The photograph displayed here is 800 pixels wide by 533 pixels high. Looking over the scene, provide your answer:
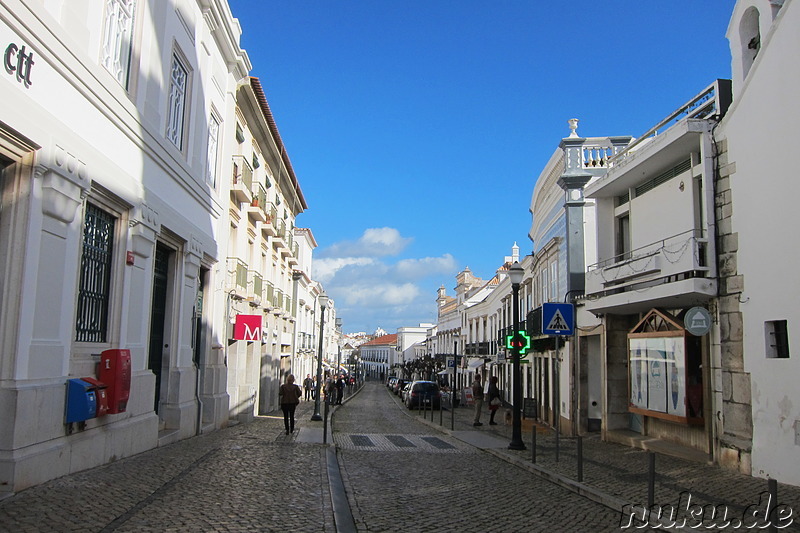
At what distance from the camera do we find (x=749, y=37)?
11.5 meters

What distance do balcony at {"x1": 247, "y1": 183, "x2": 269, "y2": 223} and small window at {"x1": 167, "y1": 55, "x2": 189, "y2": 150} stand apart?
24.2 feet

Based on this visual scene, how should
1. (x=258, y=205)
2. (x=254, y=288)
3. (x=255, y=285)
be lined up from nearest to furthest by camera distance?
(x=258, y=205), (x=254, y=288), (x=255, y=285)

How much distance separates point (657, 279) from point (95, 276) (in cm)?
1034

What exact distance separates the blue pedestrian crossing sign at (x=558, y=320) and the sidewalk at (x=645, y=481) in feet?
7.94

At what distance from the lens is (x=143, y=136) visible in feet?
36.1

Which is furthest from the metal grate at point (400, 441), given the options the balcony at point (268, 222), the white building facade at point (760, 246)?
the balcony at point (268, 222)

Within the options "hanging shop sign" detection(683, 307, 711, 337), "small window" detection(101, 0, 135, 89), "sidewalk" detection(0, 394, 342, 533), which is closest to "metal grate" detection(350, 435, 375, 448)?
"sidewalk" detection(0, 394, 342, 533)

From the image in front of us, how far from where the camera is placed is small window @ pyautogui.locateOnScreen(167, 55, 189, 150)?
1309 cm

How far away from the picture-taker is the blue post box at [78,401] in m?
8.29

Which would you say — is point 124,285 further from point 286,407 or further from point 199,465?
point 286,407

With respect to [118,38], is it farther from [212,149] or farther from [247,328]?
[247,328]

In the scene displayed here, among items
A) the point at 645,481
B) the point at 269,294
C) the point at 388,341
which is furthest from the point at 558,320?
the point at 388,341

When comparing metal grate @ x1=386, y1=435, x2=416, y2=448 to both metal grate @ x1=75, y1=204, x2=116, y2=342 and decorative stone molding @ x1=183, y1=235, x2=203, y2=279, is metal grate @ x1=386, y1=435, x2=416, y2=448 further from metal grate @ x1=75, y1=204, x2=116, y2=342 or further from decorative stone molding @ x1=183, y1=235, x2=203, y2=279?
metal grate @ x1=75, y1=204, x2=116, y2=342

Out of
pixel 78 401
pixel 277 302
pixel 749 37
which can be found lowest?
pixel 78 401
